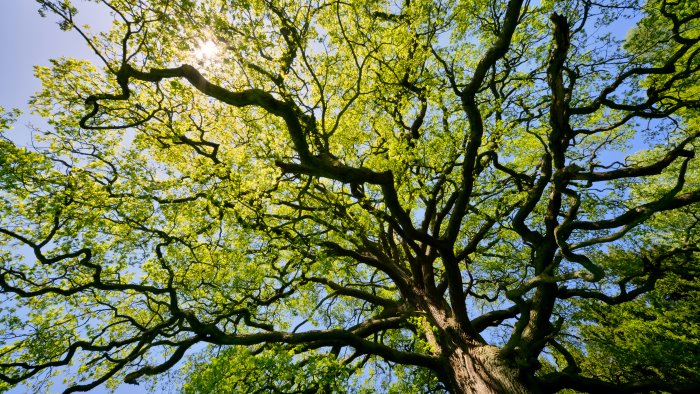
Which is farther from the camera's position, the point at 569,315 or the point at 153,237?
the point at 569,315

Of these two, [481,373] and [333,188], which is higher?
[333,188]

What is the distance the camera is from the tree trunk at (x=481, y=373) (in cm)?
646

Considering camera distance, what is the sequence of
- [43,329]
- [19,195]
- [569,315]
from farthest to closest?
[569,315]
[43,329]
[19,195]

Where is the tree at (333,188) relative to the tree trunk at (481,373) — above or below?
above

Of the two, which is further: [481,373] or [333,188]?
[333,188]

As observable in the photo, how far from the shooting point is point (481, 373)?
6836 mm

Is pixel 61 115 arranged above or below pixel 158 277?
above

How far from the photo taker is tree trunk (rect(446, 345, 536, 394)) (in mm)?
6457

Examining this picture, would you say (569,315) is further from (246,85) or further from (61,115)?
(61,115)

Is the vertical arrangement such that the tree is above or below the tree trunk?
above

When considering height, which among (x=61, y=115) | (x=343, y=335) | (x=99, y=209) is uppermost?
(x=61, y=115)

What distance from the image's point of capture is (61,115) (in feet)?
30.0

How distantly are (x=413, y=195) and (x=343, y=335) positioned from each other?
4001mm

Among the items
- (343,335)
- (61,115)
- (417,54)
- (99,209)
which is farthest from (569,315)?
(61,115)
